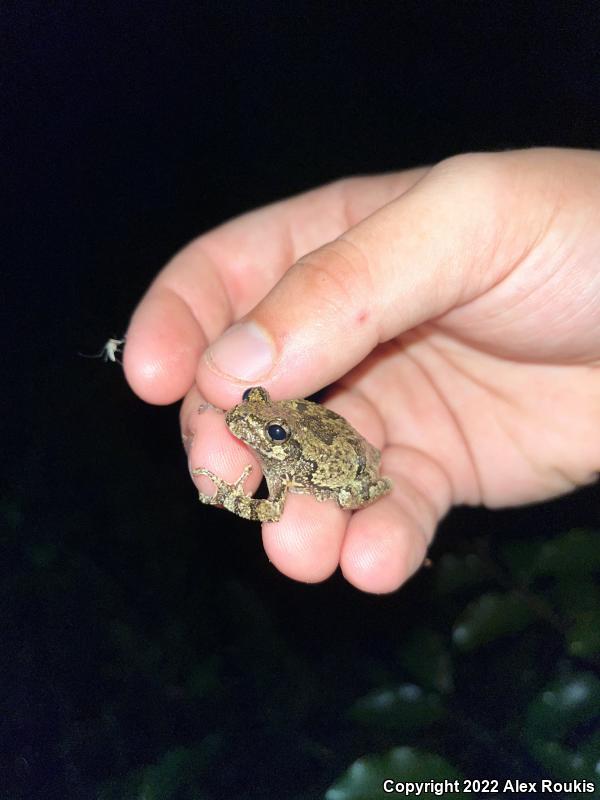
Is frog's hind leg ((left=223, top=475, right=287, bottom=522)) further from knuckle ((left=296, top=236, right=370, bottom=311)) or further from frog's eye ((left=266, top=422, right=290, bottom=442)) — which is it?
knuckle ((left=296, top=236, right=370, bottom=311))

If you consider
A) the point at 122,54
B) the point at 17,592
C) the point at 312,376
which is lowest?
the point at 17,592

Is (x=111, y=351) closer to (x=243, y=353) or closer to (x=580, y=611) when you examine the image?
(x=243, y=353)

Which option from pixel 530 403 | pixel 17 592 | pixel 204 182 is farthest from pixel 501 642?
pixel 204 182

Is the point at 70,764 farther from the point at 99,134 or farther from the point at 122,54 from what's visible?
the point at 122,54

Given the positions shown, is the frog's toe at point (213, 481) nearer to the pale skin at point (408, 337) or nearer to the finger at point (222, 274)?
the pale skin at point (408, 337)

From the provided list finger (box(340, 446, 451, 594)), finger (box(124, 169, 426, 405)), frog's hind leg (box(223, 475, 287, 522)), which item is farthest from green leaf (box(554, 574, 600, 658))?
finger (box(124, 169, 426, 405))

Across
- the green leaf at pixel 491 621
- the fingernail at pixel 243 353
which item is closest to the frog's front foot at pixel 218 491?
the fingernail at pixel 243 353
